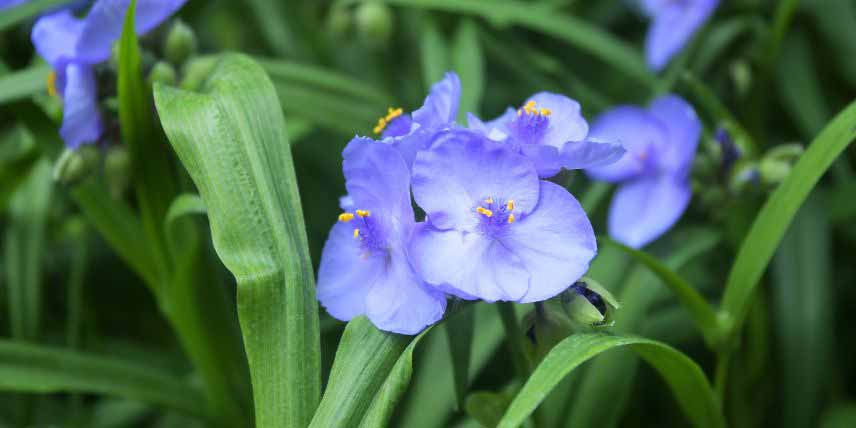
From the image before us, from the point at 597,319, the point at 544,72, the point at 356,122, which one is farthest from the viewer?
the point at 544,72

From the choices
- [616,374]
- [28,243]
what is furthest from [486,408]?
[28,243]

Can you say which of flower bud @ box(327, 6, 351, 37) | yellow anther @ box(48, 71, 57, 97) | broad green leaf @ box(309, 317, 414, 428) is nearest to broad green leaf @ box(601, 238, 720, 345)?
broad green leaf @ box(309, 317, 414, 428)

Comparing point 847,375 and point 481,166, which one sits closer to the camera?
point 481,166

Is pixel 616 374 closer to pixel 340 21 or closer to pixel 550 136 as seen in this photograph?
pixel 550 136

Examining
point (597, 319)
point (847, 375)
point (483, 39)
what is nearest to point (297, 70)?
point (483, 39)

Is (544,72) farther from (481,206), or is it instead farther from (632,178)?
(481,206)

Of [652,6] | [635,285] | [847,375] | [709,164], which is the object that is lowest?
[847,375]

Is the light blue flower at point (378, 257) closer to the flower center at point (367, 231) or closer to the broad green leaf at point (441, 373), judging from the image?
the flower center at point (367, 231)
